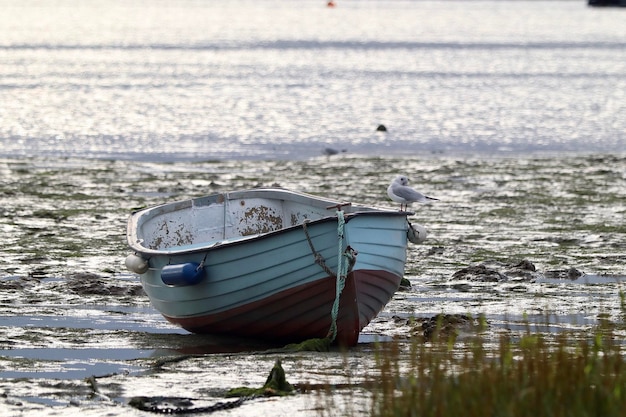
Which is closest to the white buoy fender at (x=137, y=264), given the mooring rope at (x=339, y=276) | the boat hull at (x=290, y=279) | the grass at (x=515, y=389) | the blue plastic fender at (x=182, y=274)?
the boat hull at (x=290, y=279)

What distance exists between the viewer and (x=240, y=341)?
943 centimetres

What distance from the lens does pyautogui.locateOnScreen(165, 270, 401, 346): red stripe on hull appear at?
8.85 m

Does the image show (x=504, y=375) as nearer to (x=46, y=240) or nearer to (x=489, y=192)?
(x=46, y=240)

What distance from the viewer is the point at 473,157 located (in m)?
22.0

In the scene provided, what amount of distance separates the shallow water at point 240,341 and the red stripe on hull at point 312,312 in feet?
0.53

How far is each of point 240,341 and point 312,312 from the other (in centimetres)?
77

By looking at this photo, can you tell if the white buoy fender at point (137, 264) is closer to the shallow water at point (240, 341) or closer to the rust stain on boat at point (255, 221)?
the shallow water at point (240, 341)

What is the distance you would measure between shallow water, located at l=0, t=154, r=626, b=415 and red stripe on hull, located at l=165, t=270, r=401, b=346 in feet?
0.53

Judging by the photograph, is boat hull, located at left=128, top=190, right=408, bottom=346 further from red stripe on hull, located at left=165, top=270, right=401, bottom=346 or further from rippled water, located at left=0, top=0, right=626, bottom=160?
rippled water, located at left=0, top=0, right=626, bottom=160

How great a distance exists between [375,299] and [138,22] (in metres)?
88.2

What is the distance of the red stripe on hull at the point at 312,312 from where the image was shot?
8.85m

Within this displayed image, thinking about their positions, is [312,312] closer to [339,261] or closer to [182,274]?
[339,261]

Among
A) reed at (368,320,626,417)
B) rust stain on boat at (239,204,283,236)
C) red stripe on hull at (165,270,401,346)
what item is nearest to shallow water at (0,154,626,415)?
red stripe on hull at (165,270,401,346)

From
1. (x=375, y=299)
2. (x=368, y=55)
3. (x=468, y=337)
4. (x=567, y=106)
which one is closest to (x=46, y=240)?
(x=375, y=299)
